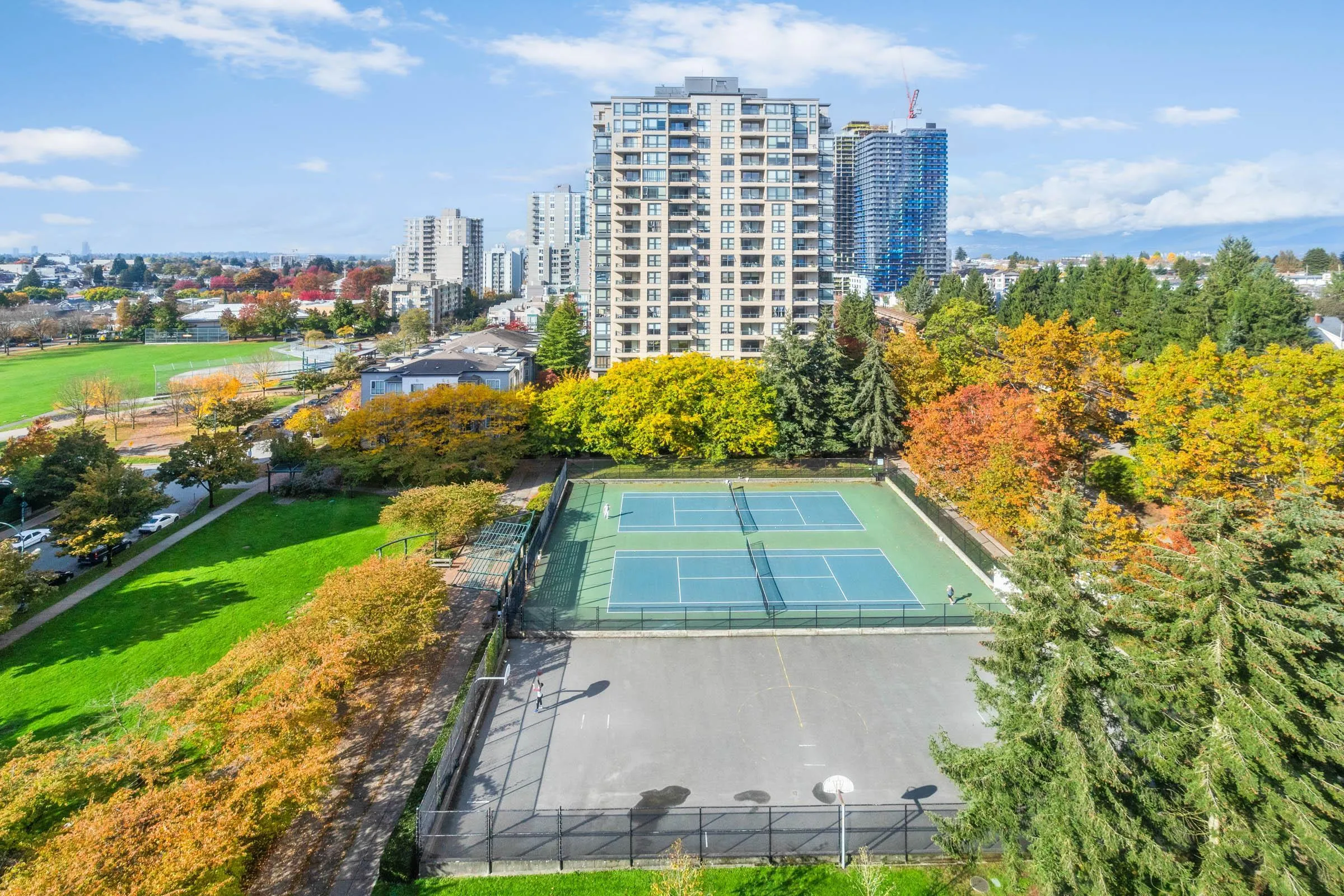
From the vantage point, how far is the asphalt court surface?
1709 cm

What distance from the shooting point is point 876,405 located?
43.4 meters

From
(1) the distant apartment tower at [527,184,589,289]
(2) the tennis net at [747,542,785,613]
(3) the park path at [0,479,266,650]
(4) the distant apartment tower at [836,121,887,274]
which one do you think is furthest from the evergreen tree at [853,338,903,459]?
(4) the distant apartment tower at [836,121,887,274]

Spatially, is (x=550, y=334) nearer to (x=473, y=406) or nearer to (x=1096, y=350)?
(x=473, y=406)

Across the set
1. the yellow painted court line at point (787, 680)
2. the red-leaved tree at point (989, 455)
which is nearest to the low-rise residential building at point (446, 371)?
the red-leaved tree at point (989, 455)

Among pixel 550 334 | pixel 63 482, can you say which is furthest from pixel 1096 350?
pixel 63 482

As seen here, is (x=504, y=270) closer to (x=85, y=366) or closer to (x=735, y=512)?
(x=85, y=366)

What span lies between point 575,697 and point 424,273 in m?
163

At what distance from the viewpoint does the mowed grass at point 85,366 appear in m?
63.1

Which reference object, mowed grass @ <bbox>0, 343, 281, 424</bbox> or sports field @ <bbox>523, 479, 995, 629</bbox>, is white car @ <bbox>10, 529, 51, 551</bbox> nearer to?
sports field @ <bbox>523, 479, 995, 629</bbox>

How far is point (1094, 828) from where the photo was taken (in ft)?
37.3

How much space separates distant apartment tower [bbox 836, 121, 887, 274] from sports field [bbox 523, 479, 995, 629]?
13441 cm

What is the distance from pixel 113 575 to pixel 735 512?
27.3 metres

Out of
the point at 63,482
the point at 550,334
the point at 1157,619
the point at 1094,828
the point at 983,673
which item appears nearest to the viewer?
the point at 1094,828

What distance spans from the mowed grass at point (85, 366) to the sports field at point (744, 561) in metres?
50.1
